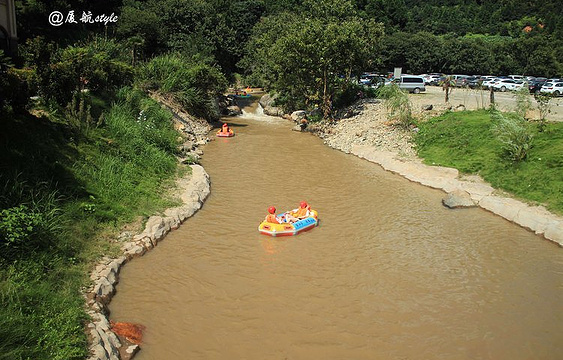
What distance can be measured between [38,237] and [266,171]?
1116 centimetres

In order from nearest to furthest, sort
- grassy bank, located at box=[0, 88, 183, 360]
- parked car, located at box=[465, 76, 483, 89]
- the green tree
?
grassy bank, located at box=[0, 88, 183, 360]
the green tree
parked car, located at box=[465, 76, 483, 89]

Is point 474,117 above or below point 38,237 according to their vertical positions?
above

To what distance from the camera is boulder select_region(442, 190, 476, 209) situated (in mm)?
15078

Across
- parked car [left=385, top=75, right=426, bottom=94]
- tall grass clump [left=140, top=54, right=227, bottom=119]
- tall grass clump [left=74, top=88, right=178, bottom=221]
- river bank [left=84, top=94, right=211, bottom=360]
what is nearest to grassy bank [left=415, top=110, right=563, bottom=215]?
river bank [left=84, top=94, right=211, bottom=360]

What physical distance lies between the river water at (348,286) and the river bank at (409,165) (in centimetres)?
49

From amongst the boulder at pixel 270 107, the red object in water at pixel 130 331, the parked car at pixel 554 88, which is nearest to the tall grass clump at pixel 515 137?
the red object in water at pixel 130 331

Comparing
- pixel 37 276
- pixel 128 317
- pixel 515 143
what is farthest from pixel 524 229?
pixel 37 276

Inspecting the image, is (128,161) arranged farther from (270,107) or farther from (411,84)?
(411,84)

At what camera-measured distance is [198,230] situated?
12594 mm

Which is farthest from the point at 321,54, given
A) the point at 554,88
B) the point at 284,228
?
the point at 554,88

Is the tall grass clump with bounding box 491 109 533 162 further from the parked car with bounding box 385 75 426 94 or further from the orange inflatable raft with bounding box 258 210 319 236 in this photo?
the parked car with bounding box 385 75 426 94

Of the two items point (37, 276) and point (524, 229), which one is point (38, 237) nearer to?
point (37, 276)

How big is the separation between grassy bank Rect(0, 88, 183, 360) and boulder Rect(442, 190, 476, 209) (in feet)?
30.0

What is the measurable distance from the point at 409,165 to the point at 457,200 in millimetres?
4288
